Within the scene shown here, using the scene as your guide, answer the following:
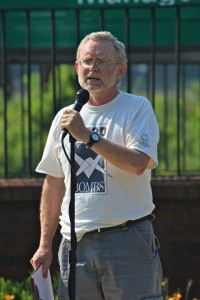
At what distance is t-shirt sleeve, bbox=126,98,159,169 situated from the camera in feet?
14.9

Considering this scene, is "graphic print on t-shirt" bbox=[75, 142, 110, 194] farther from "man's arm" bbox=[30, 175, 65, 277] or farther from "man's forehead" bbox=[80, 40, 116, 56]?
"man's forehead" bbox=[80, 40, 116, 56]

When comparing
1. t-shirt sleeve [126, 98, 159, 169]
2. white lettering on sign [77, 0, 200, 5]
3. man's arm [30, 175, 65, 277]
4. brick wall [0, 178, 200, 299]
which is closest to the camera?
t-shirt sleeve [126, 98, 159, 169]

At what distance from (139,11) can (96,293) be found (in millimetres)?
4470

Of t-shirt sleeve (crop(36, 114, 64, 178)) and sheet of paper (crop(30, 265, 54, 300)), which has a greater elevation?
t-shirt sleeve (crop(36, 114, 64, 178))

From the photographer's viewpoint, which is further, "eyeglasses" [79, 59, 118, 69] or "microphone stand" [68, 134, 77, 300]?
"eyeglasses" [79, 59, 118, 69]

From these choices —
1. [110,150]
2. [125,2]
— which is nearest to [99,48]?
[110,150]

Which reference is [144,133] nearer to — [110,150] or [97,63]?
[110,150]

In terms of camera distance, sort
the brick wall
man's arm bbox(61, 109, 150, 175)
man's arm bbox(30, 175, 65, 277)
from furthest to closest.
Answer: the brick wall, man's arm bbox(30, 175, 65, 277), man's arm bbox(61, 109, 150, 175)

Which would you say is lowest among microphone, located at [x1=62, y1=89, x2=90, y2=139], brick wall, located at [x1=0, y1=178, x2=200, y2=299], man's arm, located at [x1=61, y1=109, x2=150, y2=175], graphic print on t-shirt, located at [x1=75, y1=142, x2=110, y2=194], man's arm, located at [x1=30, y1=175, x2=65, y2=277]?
brick wall, located at [x1=0, y1=178, x2=200, y2=299]

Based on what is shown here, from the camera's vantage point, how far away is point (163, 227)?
23.7 ft

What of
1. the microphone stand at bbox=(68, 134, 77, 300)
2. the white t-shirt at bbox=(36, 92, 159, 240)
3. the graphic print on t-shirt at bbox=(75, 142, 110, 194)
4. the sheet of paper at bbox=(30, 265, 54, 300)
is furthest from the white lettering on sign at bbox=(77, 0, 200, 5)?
the microphone stand at bbox=(68, 134, 77, 300)

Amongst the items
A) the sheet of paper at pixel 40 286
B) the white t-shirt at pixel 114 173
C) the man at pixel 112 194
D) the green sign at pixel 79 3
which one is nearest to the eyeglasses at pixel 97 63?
the man at pixel 112 194

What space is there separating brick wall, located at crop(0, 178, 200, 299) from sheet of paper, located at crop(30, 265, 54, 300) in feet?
8.31

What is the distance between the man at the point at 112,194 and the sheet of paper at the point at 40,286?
75 millimetres
